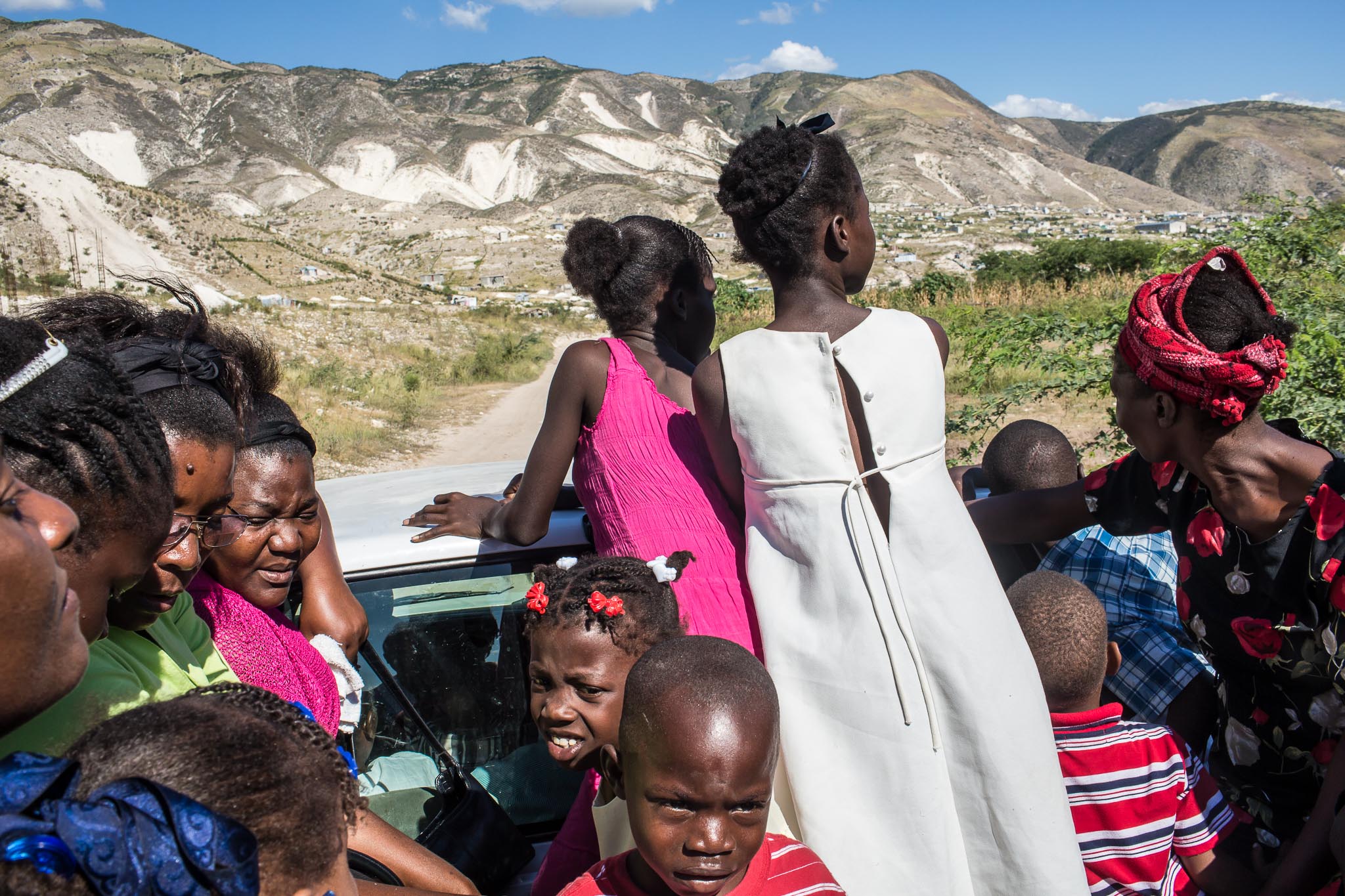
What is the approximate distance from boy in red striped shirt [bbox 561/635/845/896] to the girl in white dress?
143 mm

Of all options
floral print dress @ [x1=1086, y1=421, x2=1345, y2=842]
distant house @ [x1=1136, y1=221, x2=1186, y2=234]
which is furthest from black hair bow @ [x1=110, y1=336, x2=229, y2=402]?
distant house @ [x1=1136, y1=221, x2=1186, y2=234]

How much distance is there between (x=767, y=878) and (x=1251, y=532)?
1216 mm

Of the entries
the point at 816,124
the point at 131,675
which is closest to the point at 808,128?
the point at 816,124

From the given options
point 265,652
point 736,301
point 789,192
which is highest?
point 789,192

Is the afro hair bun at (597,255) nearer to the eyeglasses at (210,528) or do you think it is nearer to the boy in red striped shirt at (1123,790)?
the eyeglasses at (210,528)

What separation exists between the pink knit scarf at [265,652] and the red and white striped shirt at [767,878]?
63 centimetres

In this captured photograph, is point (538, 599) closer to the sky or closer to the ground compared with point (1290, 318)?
closer to the ground

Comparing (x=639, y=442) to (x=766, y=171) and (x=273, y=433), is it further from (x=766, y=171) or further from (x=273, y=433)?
(x=273, y=433)

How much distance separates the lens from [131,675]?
1.38 m

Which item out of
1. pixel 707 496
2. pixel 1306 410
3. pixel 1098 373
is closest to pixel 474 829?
pixel 707 496

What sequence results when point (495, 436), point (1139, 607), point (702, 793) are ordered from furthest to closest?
1. point (495, 436)
2. point (1139, 607)
3. point (702, 793)

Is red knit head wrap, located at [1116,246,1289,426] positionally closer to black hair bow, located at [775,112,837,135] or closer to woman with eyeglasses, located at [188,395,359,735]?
black hair bow, located at [775,112,837,135]

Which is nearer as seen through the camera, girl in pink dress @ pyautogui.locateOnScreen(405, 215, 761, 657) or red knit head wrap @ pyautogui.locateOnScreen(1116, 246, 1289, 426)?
red knit head wrap @ pyautogui.locateOnScreen(1116, 246, 1289, 426)

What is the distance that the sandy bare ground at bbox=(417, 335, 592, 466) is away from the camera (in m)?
12.4
